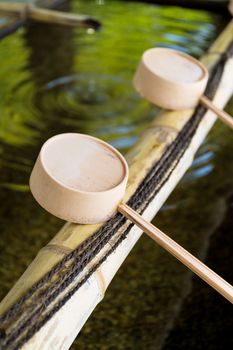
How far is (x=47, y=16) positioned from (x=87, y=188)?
10.7 ft

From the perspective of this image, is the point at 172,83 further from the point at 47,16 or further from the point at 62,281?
the point at 47,16

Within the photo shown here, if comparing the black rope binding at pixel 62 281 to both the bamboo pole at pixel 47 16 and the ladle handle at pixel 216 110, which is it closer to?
the ladle handle at pixel 216 110

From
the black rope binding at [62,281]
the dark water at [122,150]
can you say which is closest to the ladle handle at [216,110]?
the black rope binding at [62,281]

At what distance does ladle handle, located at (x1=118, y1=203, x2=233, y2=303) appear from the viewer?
1.75 metres

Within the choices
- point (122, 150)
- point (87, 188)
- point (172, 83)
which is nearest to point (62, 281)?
point (87, 188)

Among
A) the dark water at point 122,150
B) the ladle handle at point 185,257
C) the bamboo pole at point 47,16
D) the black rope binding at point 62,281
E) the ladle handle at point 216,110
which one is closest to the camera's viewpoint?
the black rope binding at point 62,281

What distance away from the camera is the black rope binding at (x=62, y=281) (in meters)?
1.51

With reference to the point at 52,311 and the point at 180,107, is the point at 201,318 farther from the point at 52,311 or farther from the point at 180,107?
the point at 52,311

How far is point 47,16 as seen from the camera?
4699 mm

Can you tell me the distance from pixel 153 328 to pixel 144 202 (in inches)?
42.8

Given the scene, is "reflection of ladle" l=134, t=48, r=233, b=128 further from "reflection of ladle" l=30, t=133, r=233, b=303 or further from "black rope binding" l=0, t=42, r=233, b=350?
"reflection of ladle" l=30, t=133, r=233, b=303


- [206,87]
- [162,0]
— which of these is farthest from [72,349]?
[162,0]

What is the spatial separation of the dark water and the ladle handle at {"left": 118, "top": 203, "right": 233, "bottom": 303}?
1144 millimetres

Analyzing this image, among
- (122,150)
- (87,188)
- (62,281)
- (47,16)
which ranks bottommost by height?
(122,150)
